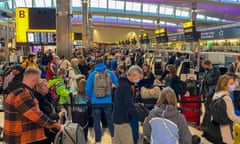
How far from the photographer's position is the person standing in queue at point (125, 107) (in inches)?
157

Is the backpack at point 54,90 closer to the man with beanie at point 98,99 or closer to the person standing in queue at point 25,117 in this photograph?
the man with beanie at point 98,99

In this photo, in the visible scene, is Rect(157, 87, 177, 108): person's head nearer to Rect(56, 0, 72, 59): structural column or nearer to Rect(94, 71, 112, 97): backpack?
Rect(94, 71, 112, 97): backpack

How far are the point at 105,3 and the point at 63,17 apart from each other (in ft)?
101

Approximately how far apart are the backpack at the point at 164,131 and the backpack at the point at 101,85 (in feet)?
8.00

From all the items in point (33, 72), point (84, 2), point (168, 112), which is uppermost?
point (84, 2)

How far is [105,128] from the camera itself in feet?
23.4

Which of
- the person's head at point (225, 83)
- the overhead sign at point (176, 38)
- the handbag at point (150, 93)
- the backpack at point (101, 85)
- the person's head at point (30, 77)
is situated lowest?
the handbag at point (150, 93)

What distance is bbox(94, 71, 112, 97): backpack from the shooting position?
5666 millimetres

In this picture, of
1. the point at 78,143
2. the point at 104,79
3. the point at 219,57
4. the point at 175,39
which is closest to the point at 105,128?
the point at 104,79

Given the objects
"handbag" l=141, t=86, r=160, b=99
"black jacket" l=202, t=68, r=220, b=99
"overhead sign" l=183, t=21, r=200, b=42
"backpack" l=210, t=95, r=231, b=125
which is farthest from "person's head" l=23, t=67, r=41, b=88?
"overhead sign" l=183, t=21, r=200, b=42

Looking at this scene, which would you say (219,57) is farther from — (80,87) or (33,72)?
(33,72)

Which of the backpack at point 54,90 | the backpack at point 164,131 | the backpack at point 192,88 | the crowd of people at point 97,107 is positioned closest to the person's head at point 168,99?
the crowd of people at point 97,107

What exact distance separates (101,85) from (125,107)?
1694 mm

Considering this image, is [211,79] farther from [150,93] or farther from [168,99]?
[168,99]
